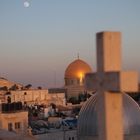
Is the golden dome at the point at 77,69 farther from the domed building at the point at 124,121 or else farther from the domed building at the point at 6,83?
the domed building at the point at 124,121

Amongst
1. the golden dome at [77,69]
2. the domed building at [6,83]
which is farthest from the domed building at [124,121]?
the golden dome at [77,69]

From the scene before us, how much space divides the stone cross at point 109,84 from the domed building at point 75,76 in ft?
145

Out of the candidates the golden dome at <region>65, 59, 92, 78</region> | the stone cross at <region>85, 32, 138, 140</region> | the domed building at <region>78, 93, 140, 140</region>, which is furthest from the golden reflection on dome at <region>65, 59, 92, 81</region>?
the stone cross at <region>85, 32, 138, 140</region>

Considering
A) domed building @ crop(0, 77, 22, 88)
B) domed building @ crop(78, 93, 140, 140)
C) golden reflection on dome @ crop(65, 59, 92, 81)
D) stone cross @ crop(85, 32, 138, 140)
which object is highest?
golden reflection on dome @ crop(65, 59, 92, 81)

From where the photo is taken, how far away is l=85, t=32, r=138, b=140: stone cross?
12.3 feet

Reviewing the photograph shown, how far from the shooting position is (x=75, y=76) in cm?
4941

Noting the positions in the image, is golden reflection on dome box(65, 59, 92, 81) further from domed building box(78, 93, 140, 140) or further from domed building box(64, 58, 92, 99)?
domed building box(78, 93, 140, 140)

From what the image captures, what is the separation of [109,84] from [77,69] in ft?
148

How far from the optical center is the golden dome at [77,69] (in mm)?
48812

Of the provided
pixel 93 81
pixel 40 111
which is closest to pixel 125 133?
pixel 93 81

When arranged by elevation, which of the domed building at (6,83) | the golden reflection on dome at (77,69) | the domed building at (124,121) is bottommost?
the domed building at (124,121)

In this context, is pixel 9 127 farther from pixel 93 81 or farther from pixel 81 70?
pixel 81 70

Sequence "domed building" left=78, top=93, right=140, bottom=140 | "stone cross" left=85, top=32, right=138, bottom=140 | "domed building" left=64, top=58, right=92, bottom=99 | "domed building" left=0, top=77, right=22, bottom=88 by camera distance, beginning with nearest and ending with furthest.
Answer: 1. "stone cross" left=85, top=32, right=138, bottom=140
2. "domed building" left=78, top=93, right=140, bottom=140
3. "domed building" left=0, top=77, right=22, bottom=88
4. "domed building" left=64, top=58, right=92, bottom=99

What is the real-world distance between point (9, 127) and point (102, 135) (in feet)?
62.5
